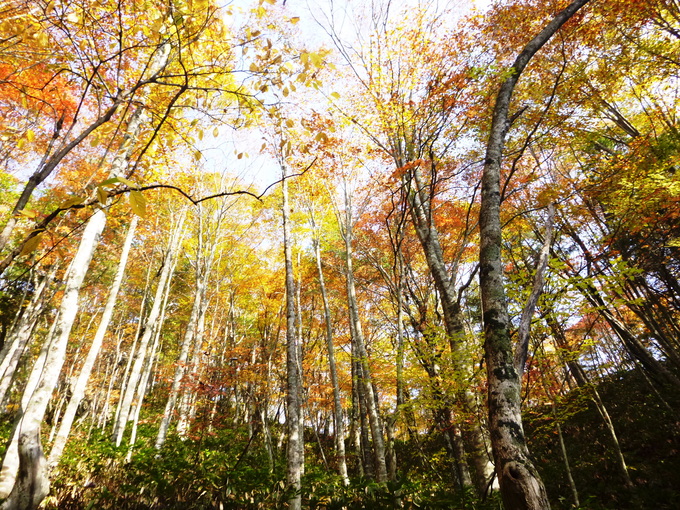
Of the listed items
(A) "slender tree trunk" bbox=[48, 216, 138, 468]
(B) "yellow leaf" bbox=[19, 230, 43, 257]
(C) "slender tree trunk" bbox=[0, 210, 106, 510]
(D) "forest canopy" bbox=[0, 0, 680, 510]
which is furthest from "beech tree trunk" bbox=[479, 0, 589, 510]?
(A) "slender tree trunk" bbox=[48, 216, 138, 468]

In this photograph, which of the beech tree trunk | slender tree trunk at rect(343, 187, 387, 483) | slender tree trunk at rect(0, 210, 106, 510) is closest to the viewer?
the beech tree trunk

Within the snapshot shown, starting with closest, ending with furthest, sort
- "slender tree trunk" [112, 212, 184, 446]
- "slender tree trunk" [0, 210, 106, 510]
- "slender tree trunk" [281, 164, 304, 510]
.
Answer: "slender tree trunk" [0, 210, 106, 510] → "slender tree trunk" [281, 164, 304, 510] → "slender tree trunk" [112, 212, 184, 446]

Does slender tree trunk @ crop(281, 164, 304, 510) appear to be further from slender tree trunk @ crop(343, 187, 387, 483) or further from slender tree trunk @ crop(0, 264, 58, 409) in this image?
slender tree trunk @ crop(0, 264, 58, 409)

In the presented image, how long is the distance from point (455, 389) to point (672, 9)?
7.86 metres

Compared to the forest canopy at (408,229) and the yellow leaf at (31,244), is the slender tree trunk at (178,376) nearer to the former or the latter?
the forest canopy at (408,229)

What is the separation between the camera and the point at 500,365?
1.60 meters

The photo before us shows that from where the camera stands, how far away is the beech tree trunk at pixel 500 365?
1338 millimetres

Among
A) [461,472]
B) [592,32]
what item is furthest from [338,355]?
[592,32]

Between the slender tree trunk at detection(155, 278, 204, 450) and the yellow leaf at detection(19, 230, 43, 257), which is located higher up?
the slender tree trunk at detection(155, 278, 204, 450)

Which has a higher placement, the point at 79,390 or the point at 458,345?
the point at 79,390

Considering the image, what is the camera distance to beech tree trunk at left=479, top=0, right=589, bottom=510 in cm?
134

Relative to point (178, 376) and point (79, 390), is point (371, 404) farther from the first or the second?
point (79, 390)

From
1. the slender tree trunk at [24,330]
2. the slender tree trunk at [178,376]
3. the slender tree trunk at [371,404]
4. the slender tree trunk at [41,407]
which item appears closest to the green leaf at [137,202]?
the slender tree trunk at [41,407]

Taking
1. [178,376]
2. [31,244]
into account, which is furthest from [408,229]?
[31,244]
